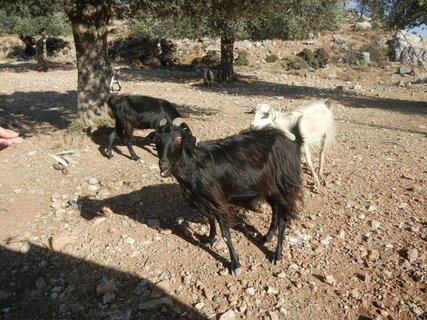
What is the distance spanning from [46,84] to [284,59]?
63.9ft

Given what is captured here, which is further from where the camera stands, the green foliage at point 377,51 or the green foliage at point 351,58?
the green foliage at point 377,51

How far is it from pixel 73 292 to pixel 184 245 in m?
1.35

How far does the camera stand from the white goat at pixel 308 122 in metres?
6.05

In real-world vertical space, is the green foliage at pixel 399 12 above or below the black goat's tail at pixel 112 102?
above

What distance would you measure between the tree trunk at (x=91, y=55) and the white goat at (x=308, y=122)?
12.2ft

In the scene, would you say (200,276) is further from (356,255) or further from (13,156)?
(13,156)

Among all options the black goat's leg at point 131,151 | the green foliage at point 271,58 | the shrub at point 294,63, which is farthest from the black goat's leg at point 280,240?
the green foliage at point 271,58

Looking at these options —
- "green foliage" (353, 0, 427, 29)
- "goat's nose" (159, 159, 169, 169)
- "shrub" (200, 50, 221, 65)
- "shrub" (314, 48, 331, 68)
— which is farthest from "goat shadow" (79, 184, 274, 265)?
"shrub" (314, 48, 331, 68)

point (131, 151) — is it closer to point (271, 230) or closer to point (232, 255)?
point (271, 230)

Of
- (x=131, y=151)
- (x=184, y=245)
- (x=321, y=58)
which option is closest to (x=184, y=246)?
(x=184, y=245)

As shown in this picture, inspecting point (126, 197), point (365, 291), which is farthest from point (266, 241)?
point (126, 197)

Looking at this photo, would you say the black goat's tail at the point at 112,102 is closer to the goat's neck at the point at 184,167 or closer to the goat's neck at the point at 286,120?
the goat's neck at the point at 286,120

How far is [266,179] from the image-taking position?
4.21 meters

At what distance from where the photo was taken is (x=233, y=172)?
13.4 feet
